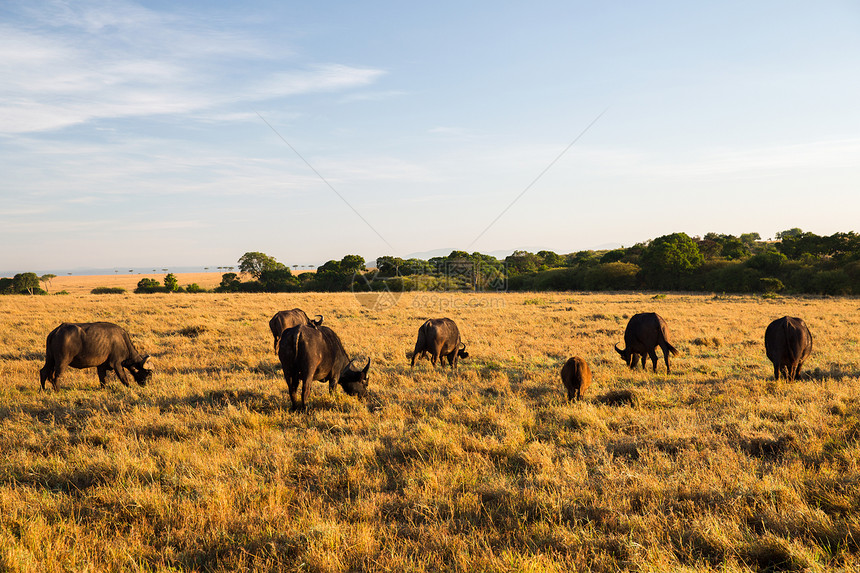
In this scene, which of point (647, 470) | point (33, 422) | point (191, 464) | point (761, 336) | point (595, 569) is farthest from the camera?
point (761, 336)

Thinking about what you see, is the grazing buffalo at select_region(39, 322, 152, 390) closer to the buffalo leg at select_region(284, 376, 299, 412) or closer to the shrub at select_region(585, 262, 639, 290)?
the buffalo leg at select_region(284, 376, 299, 412)

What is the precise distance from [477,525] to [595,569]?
1.23 metres

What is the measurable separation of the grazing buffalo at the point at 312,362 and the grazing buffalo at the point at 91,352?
17.8 ft

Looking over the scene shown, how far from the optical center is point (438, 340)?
1361 cm

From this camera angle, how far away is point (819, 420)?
298 inches

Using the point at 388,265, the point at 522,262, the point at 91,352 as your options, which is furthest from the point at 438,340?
the point at 522,262

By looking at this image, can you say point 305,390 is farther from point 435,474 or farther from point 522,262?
point 522,262

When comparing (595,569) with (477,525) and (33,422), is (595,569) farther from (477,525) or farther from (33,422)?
(33,422)

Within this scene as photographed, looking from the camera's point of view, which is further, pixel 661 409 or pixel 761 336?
pixel 761 336

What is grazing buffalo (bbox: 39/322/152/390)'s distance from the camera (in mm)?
10391

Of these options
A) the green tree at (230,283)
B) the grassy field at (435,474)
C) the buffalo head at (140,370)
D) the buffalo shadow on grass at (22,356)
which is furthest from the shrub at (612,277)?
the buffalo shadow on grass at (22,356)

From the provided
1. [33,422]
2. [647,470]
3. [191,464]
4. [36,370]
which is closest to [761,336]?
[647,470]

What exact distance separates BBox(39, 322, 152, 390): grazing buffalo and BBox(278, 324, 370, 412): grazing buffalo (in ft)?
17.8

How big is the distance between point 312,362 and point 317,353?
244 millimetres
